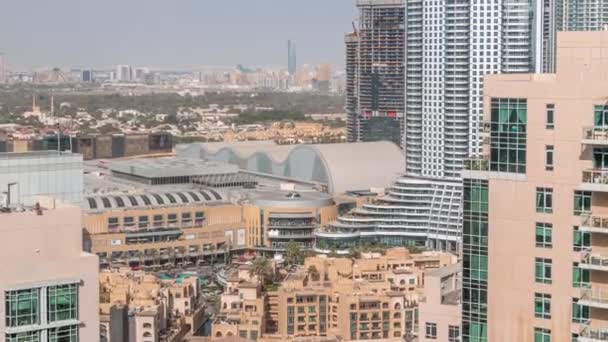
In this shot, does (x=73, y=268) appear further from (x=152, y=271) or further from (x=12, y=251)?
(x=152, y=271)

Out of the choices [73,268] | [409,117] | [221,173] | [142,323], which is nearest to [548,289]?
[73,268]

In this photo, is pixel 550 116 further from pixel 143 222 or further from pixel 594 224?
pixel 143 222

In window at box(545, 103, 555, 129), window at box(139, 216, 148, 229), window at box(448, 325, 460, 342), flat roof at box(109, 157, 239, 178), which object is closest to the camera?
window at box(545, 103, 555, 129)

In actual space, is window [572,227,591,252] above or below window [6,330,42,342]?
above

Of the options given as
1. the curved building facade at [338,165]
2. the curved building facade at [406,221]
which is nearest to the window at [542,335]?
the curved building facade at [406,221]

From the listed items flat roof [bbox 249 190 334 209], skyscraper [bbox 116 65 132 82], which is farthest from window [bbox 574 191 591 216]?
skyscraper [bbox 116 65 132 82]

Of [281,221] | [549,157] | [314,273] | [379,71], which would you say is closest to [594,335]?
[549,157]

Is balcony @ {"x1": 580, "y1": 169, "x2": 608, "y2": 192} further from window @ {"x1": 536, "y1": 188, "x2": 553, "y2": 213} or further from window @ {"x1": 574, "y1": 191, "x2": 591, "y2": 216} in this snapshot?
window @ {"x1": 536, "y1": 188, "x2": 553, "y2": 213}

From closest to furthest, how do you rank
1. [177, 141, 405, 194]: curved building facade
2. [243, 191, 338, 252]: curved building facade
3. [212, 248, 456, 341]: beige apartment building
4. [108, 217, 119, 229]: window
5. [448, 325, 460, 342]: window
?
[448, 325, 460, 342]: window, [212, 248, 456, 341]: beige apartment building, [108, 217, 119, 229]: window, [243, 191, 338, 252]: curved building facade, [177, 141, 405, 194]: curved building facade
